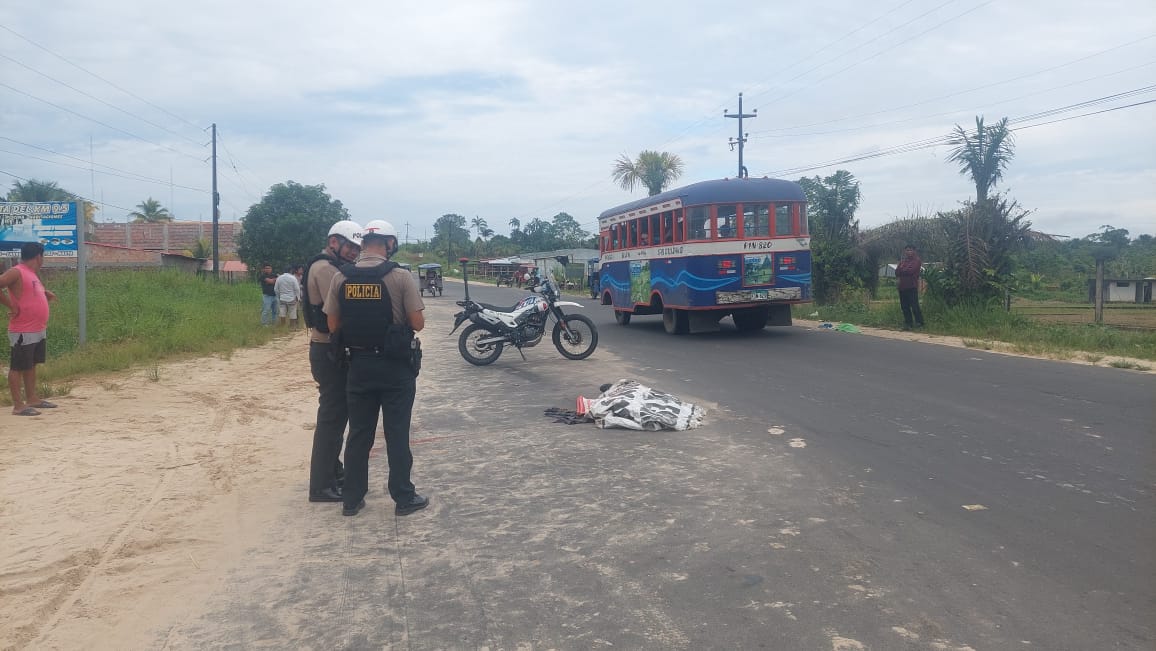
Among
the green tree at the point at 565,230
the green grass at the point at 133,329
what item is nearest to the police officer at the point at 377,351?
the green grass at the point at 133,329

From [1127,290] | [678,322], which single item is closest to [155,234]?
[678,322]

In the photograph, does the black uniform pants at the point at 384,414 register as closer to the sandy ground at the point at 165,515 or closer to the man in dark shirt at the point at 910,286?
the sandy ground at the point at 165,515

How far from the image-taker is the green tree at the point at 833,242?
22922mm

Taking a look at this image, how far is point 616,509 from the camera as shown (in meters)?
4.98

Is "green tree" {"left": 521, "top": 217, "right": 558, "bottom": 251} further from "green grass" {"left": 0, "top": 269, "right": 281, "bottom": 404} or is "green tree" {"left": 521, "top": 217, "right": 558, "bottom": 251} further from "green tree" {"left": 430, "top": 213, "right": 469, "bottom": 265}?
"green grass" {"left": 0, "top": 269, "right": 281, "bottom": 404}

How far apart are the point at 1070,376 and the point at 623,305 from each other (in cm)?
1094

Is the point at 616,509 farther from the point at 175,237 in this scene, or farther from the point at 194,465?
the point at 175,237

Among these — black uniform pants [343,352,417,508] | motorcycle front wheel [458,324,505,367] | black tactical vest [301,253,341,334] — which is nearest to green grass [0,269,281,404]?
motorcycle front wheel [458,324,505,367]

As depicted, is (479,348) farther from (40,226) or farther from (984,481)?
(984,481)

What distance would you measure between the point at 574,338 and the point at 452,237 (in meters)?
99.6

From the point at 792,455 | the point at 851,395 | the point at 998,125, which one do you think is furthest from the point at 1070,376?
the point at 998,125

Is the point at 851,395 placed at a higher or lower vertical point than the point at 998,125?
lower

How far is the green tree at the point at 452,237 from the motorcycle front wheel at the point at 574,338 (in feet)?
279

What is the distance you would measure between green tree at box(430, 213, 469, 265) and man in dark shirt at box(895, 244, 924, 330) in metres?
82.9
